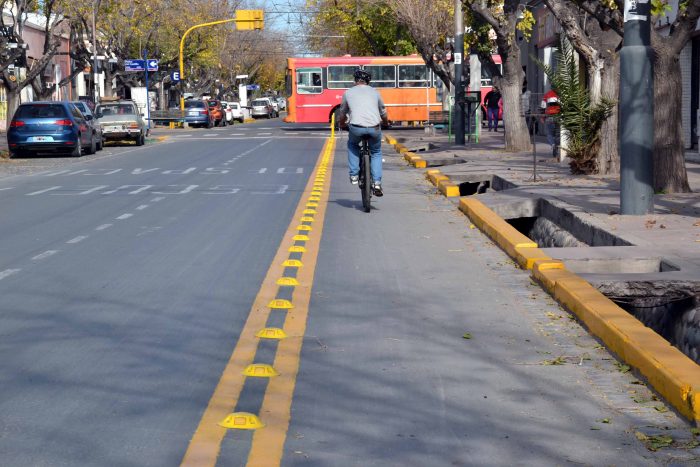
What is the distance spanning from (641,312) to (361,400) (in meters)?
3.95

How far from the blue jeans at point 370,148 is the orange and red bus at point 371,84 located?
38287 mm

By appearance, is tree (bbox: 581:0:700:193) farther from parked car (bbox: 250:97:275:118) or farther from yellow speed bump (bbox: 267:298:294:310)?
parked car (bbox: 250:97:275:118)

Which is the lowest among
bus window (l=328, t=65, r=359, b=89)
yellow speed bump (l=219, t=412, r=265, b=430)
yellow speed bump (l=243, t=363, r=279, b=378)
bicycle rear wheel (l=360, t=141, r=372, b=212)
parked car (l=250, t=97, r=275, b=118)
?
parked car (l=250, t=97, r=275, b=118)

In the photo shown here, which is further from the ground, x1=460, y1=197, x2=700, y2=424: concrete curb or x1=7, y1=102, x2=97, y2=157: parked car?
x1=7, y1=102, x2=97, y2=157: parked car

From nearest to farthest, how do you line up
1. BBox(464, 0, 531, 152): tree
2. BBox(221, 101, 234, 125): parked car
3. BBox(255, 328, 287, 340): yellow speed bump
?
BBox(255, 328, 287, 340): yellow speed bump → BBox(464, 0, 531, 152): tree → BBox(221, 101, 234, 125): parked car

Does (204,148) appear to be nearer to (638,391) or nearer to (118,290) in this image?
(118,290)

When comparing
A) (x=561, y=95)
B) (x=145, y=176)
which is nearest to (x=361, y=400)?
(x=561, y=95)

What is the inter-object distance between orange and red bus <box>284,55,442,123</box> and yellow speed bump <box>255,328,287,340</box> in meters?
46.5

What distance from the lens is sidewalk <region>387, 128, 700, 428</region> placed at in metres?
6.52

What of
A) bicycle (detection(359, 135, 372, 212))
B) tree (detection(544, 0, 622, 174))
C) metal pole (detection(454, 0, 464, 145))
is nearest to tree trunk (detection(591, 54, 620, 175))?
tree (detection(544, 0, 622, 174))

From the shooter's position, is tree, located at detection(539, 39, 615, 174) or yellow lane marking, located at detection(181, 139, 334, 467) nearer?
yellow lane marking, located at detection(181, 139, 334, 467)

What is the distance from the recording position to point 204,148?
3700 cm

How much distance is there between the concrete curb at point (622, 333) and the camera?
5.69 m

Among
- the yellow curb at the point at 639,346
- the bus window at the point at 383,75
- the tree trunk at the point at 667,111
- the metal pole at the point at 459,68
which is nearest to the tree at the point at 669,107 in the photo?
the tree trunk at the point at 667,111
